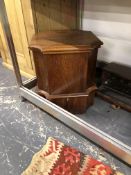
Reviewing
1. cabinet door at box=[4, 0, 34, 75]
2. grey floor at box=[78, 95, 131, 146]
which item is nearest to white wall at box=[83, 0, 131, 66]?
grey floor at box=[78, 95, 131, 146]

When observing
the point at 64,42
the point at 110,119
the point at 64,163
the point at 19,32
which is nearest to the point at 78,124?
the point at 64,163

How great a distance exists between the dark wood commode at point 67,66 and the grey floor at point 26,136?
0.62ft

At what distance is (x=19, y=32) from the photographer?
5.01 ft

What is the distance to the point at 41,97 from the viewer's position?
4.17 feet

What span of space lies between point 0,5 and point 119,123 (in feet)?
3.60

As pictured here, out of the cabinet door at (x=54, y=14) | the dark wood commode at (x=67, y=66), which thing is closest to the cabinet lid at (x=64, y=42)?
the dark wood commode at (x=67, y=66)

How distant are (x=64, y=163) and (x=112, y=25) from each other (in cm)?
108

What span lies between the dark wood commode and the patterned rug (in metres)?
0.35

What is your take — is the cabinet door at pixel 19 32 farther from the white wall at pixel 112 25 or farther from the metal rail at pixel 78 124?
the white wall at pixel 112 25

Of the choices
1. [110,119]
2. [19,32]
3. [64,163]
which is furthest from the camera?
[19,32]

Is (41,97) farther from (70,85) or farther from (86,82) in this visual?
(86,82)

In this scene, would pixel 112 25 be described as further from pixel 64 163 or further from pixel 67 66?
pixel 64 163

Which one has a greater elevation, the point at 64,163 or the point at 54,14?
the point at 54,14

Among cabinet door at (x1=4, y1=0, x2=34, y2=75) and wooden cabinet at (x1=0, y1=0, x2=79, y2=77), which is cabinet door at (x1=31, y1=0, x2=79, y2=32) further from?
cabinet door at (x1=4, y1=0, x2=34, y2=75)
